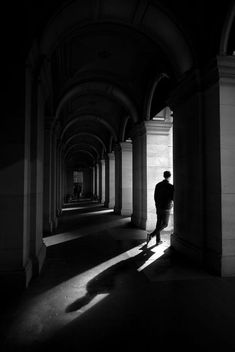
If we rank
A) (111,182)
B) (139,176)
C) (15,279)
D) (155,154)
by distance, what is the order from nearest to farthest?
(15,279) < (155,154) < (139,176) < (111,182)

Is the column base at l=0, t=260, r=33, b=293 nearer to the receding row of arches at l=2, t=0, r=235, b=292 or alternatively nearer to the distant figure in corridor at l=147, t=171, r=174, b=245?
the receding row of arches at l=2, t=0, r=235, b=292

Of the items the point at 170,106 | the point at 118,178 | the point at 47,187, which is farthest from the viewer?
the point at 118,178

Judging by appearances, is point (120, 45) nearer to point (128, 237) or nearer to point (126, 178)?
point (128, 237)

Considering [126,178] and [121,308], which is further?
[126,178]

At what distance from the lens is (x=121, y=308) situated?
3.17 m

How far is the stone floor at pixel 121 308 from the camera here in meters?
2.51

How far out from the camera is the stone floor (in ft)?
8.23

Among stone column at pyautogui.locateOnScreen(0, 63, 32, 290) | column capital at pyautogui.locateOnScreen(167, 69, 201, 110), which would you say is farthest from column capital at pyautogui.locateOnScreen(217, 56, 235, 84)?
stone column at pyautogui.locateOnScreen(0, 63, 32, 290)

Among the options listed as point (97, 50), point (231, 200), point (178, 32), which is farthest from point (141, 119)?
point (231, 200)

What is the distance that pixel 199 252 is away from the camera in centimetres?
505

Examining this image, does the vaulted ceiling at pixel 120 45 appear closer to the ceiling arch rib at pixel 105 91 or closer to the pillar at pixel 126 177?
the ceiling arch rib at pixel 105 91

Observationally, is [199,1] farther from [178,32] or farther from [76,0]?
[76,0]

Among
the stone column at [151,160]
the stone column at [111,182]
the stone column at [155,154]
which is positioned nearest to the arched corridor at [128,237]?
the stone column at [151,160]

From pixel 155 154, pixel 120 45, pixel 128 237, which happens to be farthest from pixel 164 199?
pixel 120 45
